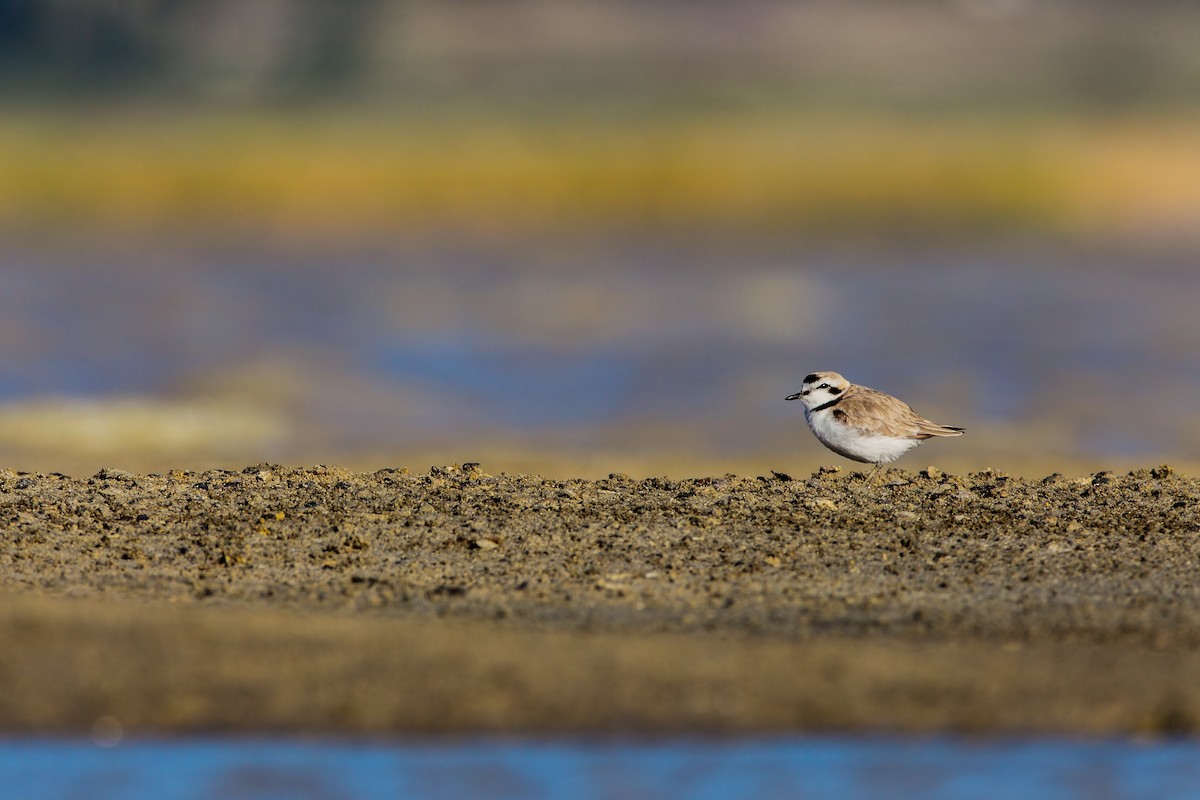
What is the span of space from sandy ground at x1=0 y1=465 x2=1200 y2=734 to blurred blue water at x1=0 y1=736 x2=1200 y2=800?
22 centimetres

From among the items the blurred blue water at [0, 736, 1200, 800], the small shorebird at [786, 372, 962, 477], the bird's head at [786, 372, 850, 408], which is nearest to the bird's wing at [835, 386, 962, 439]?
the small shorebird at [786, 372, 962, 477]

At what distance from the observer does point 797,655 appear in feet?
32.2

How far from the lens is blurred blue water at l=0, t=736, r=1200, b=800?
27.4 ft

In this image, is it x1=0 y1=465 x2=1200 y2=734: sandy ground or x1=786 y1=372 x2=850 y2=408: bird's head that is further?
x1=786 y1=372 x2=850 y2=408: bird's head

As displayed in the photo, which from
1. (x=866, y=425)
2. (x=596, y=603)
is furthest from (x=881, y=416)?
(x=596, y=603)

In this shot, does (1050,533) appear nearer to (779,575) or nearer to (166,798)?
(779,575)

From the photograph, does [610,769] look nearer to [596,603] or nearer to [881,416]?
[596,603]

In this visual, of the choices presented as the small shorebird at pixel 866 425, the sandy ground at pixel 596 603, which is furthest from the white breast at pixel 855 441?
the sandy ground at pixel 596 603

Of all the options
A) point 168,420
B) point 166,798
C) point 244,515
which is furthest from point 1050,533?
point 168,420

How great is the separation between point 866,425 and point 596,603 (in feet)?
16.2

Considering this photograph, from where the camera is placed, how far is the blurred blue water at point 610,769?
8.36 metres

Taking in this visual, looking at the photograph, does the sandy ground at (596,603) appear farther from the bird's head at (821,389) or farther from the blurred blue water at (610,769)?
the bird's head at (821,389)

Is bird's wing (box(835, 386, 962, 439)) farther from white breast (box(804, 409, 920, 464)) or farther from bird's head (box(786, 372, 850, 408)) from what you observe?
bird's head (box(786, 372, 850, 408))

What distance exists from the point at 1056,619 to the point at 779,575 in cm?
161
